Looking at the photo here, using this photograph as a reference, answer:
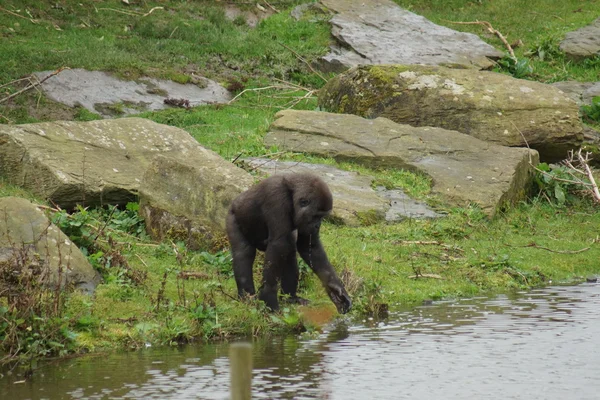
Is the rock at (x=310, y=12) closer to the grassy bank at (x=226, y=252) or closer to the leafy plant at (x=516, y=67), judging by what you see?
the grassy bank at (x=226, y=252)

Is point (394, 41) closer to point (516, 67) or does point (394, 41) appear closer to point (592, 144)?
point (516, 67)

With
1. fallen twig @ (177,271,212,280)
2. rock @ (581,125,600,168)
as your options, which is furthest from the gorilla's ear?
rock @ (581,125,600,168)

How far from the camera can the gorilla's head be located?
343 inches

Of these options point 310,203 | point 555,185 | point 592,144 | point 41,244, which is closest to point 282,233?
point 310,203

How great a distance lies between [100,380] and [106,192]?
4.67 meters

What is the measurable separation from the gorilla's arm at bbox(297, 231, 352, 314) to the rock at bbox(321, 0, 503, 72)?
39.0 feet

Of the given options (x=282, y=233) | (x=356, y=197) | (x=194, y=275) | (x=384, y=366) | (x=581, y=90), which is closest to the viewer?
(x=384, y=366)

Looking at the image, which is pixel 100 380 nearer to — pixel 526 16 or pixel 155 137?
pixel 155 137

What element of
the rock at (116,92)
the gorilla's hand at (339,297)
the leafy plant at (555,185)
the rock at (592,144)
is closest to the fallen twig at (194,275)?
the gorilla's hand at (339,297)

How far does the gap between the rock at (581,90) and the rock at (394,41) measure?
1821 mm

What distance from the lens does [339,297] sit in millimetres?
9164

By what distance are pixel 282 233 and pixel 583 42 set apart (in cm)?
1612

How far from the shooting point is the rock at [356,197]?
1270 cm

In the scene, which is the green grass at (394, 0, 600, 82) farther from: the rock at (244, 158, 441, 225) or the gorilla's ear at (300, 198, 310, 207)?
the gorilla's ear at (300, 198, 310, 207)
